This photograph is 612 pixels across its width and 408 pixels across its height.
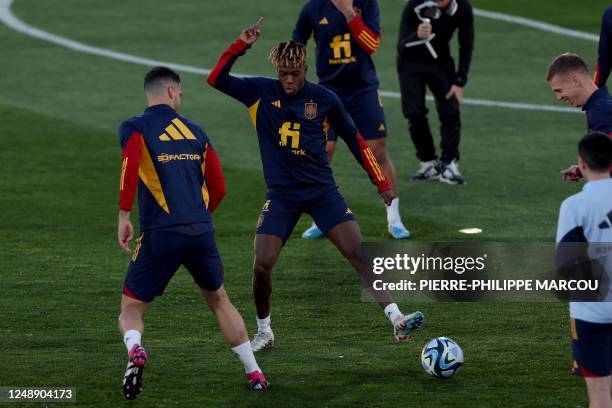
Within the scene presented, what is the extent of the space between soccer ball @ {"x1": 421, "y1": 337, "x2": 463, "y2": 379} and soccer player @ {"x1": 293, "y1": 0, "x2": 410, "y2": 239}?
4.59 m

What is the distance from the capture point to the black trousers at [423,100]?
16625mm

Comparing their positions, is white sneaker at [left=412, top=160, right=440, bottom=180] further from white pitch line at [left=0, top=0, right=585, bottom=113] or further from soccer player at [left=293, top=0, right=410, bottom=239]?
white pitch line at [left=0, top=0, right=585, bottom=113]

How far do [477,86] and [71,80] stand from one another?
694cm

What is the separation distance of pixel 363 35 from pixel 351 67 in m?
0.81

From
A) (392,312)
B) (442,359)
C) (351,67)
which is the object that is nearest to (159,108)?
(392,312)

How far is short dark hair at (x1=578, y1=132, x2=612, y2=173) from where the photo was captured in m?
7.45

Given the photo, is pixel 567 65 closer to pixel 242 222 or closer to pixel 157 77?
pixel 157 77

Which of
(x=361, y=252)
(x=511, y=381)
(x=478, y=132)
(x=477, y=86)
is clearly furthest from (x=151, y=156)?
(x=477, y=86)

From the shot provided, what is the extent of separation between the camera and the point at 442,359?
9391 millimetres

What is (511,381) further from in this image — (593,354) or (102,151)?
(102,151)

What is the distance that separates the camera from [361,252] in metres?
10.4

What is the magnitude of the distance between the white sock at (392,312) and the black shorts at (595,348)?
8.82ft

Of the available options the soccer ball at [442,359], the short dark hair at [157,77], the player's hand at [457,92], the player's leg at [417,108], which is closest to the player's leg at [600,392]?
the soccer ball at [442,359]

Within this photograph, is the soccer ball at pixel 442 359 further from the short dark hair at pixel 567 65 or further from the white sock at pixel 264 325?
the short dark hair at pixel 567 65
